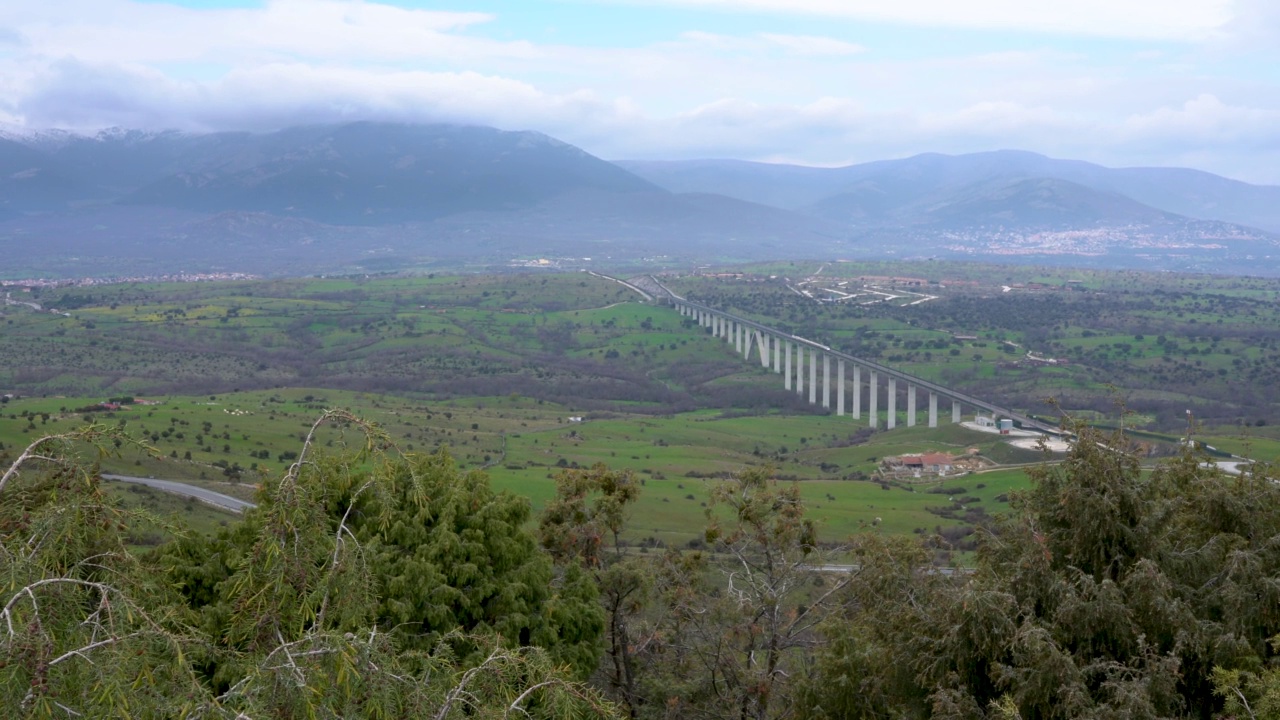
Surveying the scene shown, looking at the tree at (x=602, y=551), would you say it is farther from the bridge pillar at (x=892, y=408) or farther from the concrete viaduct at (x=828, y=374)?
the bridge pillar at (x=892, y=408)

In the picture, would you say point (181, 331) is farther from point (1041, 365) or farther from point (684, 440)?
point (1041, 365)

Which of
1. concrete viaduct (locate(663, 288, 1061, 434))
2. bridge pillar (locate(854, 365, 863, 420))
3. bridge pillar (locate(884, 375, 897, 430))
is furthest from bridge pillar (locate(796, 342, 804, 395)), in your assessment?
bridge pillar (locate(884, 375, 897, 430))

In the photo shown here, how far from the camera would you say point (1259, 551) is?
41.2 ft

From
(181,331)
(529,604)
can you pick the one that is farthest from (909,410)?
(181,331)

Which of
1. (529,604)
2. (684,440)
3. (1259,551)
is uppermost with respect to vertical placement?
(1259,551)

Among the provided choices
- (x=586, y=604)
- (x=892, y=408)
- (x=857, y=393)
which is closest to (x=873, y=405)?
(x=892, y=408)

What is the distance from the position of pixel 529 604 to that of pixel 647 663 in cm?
671

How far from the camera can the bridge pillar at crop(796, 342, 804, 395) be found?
101625mm

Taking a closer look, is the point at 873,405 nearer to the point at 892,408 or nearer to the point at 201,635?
the point at 892,408

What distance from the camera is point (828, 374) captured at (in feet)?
331

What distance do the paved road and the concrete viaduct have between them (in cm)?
4949

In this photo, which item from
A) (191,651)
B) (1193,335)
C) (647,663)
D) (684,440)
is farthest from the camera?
(1193,335)

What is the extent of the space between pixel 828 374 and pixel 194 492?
220 feet

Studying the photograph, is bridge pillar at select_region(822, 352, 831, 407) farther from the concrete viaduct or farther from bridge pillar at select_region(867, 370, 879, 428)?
bridge pillar at select_region(867, 370, 879, 428)
